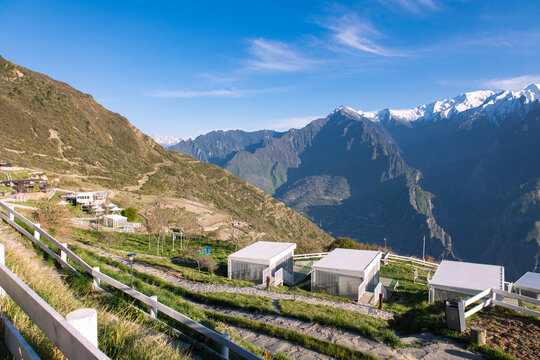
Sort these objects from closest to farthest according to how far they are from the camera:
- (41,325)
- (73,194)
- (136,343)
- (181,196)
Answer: (41,325) → (136,343) → (73,194) → (181,196)

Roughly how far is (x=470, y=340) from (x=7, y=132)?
244ft

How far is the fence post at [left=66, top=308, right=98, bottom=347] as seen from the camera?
1690mm

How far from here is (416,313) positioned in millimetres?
8297

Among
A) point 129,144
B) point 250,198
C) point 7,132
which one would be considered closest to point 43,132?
point 7,132

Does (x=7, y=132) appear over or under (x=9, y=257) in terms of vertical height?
over

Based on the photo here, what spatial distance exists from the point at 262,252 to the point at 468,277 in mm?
10893

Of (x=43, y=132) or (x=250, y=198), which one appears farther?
(x=250, y=198)

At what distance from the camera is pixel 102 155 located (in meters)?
69.8

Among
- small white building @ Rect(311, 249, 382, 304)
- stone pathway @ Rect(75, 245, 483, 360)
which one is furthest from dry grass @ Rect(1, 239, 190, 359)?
small white building @ Rect(311, 249, 382, 304)

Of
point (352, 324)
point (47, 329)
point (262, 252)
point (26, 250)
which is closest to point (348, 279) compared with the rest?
point (262, 252)

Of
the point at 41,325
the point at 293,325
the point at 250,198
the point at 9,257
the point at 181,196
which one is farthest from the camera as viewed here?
the point at 250,198

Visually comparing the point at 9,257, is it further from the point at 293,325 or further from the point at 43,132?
the point at 43,132

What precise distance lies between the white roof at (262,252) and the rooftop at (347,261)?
2.61 meters

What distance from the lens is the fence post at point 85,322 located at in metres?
1.69
